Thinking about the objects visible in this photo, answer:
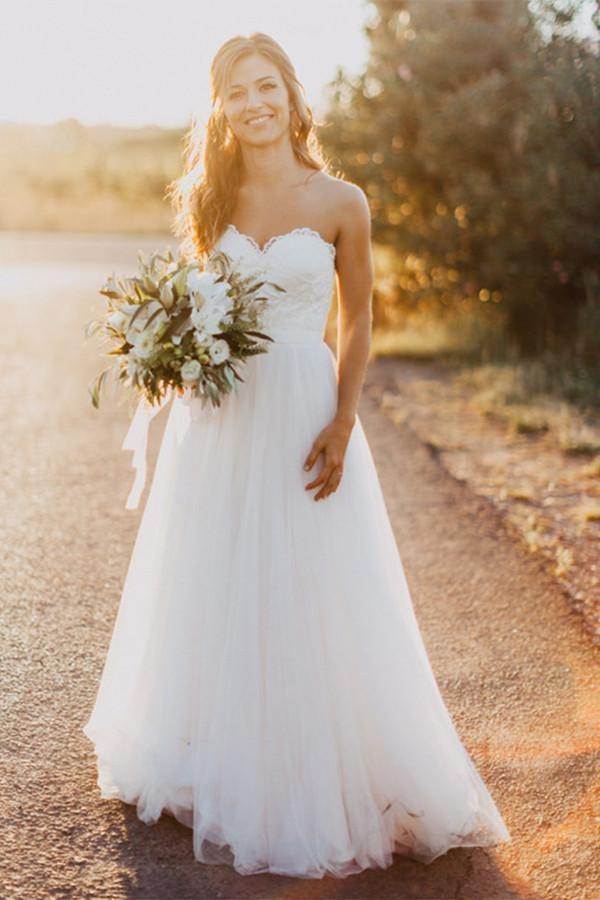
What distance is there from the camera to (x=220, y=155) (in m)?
3.48

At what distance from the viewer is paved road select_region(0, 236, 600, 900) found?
3.09m

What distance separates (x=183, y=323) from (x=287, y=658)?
1.05 m

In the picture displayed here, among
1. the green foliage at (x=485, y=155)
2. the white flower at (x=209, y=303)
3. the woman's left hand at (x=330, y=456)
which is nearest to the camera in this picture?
the white flower at (x=209, y=303)

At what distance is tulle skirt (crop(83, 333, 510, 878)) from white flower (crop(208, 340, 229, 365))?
315 millimetres

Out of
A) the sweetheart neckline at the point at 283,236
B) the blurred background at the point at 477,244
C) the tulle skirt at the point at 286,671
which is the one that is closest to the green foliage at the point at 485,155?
the blurred background at the point at 477,244

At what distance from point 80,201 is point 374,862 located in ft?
146

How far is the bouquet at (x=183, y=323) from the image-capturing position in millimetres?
3047

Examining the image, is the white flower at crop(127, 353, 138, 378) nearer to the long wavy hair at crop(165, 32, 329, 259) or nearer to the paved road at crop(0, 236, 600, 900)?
the long wavy hair at crop(165, 32, 329, 259)

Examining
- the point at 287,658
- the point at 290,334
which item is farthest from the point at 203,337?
A: the point at 287,658

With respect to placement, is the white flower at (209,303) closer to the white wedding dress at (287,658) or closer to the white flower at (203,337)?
the white flower at (203,337)

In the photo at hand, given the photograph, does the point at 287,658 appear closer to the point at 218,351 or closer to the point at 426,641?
the point at 218,351

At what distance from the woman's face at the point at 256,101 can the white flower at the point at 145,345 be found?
75 cm

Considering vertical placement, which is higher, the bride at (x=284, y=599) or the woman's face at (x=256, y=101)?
the woman's face at (x=256, y=101)

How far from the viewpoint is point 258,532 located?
3254mm
